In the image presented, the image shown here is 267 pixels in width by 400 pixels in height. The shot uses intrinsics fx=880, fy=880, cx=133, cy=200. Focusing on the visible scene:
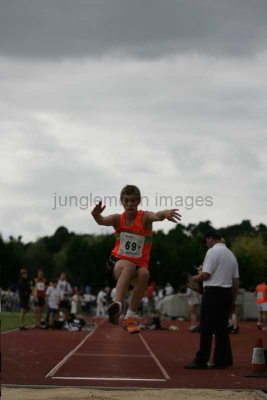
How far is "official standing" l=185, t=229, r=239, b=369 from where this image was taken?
42.3 feet

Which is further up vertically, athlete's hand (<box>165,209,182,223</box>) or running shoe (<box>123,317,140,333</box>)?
athlete's hand (<box>165,209,182,223</box>)

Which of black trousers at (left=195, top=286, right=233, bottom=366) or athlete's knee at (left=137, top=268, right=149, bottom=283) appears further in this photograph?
black trousers at (left=195, top=286, right=233, bottom=366)

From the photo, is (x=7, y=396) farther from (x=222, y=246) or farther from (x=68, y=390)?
(x=222, y=246)

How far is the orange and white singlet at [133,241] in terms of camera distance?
8891 mm

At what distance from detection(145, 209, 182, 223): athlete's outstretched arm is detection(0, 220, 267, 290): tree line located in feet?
233

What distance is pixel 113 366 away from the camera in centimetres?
1296

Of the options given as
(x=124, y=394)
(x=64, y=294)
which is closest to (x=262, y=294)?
(x=64, y=294)

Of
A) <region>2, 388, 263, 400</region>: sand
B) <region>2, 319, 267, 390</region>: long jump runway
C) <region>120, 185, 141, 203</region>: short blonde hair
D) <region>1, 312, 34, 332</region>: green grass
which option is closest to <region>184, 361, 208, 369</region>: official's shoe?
<region>2, 319, 267, 390</region>: long jump runway

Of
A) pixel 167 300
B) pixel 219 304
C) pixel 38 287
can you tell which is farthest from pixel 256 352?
pixel 167 300

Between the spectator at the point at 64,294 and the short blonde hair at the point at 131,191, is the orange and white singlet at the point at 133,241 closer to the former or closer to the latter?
the short blonde hair at the point at 131,191

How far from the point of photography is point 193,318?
1094 inches

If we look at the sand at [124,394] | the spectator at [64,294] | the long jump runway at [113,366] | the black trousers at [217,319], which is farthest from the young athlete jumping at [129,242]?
the spectator at [64,294]

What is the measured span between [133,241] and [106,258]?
Result: 87.6 meters

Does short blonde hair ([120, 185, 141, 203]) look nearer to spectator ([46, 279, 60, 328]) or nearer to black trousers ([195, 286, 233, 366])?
black trousers ([195, 286, 233, 366])
